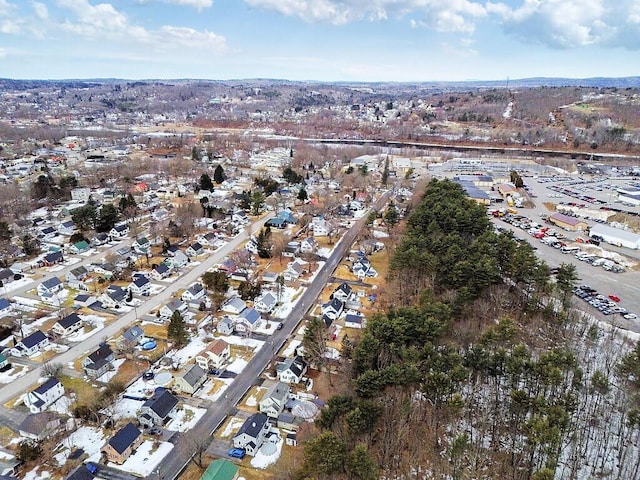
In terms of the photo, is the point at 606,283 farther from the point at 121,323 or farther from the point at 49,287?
the point at 49,287

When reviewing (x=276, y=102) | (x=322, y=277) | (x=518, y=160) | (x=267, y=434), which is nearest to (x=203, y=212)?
(x=322, y=277)

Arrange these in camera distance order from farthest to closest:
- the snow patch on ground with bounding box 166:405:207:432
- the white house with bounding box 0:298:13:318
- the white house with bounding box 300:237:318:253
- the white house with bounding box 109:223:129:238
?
the white house with bounding box 109:223:129:238 → the white house with bounding box 300:237:318:253 → the white house with bounding box 0:298:13:318 → the snow patch on ground with bounding box 166:405:207:432

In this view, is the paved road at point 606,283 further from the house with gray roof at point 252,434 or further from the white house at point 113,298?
the white house at point 113,298

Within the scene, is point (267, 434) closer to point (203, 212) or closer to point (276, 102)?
point (203, 212)

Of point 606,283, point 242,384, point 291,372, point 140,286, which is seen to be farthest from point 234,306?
point 606,283

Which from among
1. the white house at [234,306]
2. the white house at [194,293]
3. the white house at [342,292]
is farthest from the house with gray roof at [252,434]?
the white house at [194,293]

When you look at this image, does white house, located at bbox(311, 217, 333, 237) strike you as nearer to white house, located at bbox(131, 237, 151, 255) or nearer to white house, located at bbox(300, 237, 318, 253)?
white house, located at bbox(300, 237, 318, 253)

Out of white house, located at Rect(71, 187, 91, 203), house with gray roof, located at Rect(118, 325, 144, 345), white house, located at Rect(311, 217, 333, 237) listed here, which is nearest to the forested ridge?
house with gray roof, located at Rect(118, 325, 144, 345)
